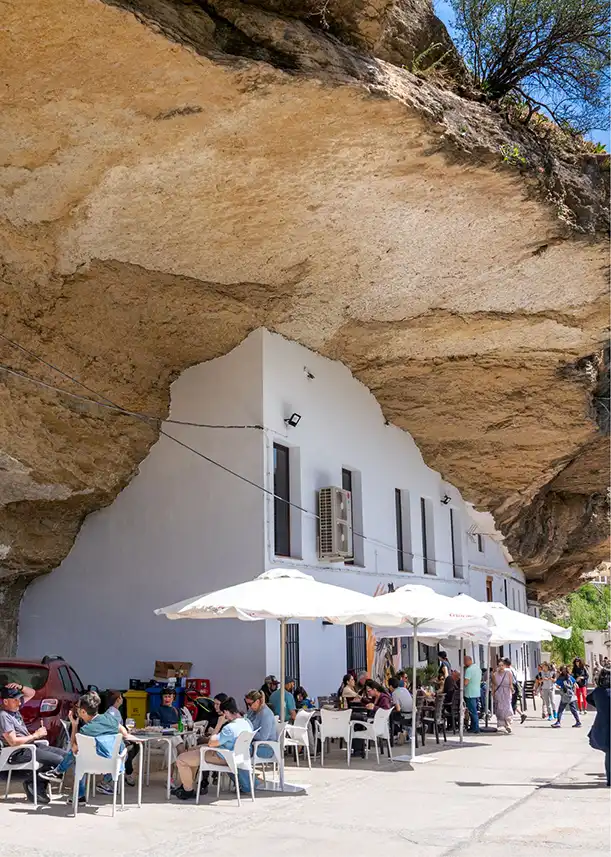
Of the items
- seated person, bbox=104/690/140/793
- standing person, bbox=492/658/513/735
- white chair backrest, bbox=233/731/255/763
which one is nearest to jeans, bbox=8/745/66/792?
seated person, bbox=104/690/140/793

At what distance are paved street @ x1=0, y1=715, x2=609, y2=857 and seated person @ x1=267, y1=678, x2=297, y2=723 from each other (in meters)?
0.84

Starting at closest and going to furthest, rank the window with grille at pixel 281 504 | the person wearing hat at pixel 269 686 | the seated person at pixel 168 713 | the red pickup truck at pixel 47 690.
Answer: the red pickup truck at pixel 47 690
the seated person at pixel 168 713
the person wearing hat at pixel 269 686
the window with grille at pixel 281 504

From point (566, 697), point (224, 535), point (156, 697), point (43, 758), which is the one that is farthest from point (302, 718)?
point (566, 697)

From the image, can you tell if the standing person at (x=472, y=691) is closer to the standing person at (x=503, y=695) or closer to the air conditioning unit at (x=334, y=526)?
the standing person at (x=503, y=695)

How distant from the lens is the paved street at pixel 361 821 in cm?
693

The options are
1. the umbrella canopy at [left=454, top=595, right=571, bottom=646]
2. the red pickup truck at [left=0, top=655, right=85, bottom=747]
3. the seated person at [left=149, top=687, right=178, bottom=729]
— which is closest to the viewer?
the red pickup truck at [left=0, top=655, right=85, bottom=747]

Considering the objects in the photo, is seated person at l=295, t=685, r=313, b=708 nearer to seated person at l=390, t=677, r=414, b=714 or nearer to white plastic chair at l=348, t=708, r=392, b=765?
white plastic chair at l=348, t=708, r=392, b=765

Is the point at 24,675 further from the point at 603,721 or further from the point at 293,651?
the point at 603,721

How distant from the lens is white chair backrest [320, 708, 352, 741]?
11844mm

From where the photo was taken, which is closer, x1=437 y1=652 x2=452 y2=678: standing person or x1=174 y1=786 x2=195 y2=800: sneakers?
x1=174 y1=786 x2=195 y2=800: sneakers

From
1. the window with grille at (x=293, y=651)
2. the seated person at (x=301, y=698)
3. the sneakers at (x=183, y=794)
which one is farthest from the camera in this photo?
the window with grille at (x=293, y=651)

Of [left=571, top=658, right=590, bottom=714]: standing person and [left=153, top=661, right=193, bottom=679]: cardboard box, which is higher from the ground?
[left=153, top=661, right=193, bottom=679]: cardboard box

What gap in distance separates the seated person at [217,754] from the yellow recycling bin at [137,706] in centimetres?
472

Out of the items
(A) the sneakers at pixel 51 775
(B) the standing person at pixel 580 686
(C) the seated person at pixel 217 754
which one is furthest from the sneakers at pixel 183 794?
(B) the standing person at pixel 580 686
